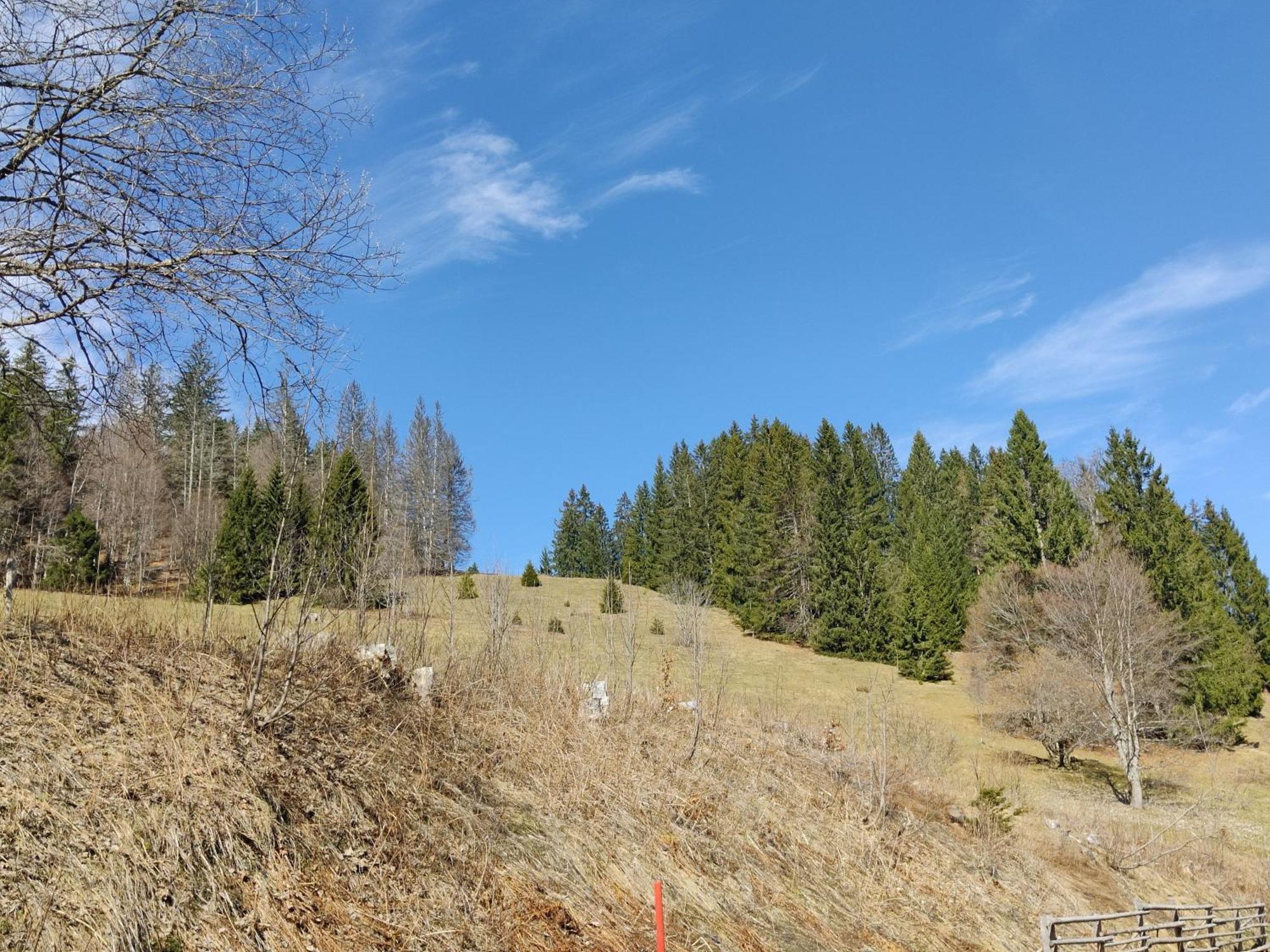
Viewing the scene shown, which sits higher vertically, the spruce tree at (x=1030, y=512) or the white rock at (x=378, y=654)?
the spruce tree at (x=1030, y=512)

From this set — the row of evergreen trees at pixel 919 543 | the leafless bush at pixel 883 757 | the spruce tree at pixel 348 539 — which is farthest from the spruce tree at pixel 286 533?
the row of evergreen trees at pixel 919 543

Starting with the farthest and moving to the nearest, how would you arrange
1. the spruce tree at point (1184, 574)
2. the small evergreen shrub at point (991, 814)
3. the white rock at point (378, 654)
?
the spruce tree at point (1184, 574), the small evergreen shrub at point (991, 814), the white rock at point (378, 654)

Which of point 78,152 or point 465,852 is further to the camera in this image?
point 465,852

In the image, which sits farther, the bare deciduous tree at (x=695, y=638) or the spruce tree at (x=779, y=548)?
the spruce tree at (x=779, y=548)

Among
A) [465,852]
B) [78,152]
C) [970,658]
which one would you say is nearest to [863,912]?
[465,852]

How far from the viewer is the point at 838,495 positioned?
46406 mm

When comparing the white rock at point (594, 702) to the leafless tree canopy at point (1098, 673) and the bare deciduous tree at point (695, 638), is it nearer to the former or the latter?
the bare deciduous tree at point (695, 638)

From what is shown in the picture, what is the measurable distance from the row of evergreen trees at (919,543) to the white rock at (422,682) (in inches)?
1184

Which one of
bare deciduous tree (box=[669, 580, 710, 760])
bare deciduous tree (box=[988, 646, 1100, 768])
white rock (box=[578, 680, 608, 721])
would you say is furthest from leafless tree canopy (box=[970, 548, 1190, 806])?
white rock (box=[578, 680, 608, 721])

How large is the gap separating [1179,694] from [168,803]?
108 feet

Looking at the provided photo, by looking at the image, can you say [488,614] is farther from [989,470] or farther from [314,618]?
[989,470]

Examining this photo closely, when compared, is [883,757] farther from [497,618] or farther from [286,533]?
[286,533]

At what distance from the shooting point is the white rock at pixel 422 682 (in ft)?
28.1

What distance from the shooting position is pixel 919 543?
44.2m
